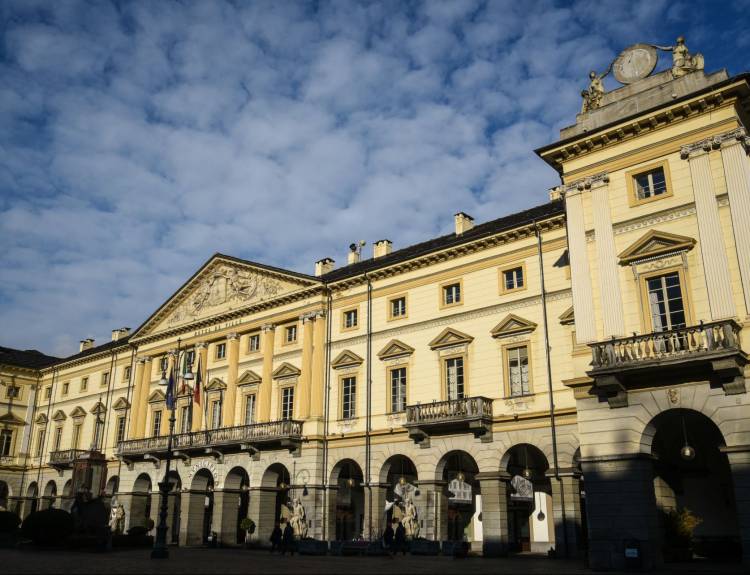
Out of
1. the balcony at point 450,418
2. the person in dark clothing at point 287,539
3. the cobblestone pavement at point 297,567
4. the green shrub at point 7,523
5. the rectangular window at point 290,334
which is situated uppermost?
the rectangular window at point 290,334

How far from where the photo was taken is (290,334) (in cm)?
4478

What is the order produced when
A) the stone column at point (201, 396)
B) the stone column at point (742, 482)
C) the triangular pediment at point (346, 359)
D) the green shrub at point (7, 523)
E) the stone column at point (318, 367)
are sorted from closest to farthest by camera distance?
the stone column at point (742, 482), the green shrub at point (7, 523), the triangular pediment at point (346, 359), the stone column at point (318, 367), the stone column at point (201, 396)

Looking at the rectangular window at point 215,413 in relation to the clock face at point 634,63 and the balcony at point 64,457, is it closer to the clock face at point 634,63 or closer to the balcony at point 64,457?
the balcony at point 64,457

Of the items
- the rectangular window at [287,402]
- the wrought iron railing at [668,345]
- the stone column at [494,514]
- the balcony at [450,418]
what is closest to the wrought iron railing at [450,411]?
the balcony at [450,418]

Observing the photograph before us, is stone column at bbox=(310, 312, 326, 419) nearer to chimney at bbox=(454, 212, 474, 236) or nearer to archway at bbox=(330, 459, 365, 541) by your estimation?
archway at bbox=(330, 459, 365, 541)

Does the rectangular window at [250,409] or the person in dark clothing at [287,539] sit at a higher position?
the rectangular window at [250,409]

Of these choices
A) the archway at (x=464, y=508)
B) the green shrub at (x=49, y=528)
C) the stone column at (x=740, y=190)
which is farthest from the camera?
the archway at (x=464, y=508)

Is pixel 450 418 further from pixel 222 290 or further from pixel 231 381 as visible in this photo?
pixel 222 290

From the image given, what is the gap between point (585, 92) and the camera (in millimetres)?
27656

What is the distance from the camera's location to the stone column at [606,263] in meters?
24.2

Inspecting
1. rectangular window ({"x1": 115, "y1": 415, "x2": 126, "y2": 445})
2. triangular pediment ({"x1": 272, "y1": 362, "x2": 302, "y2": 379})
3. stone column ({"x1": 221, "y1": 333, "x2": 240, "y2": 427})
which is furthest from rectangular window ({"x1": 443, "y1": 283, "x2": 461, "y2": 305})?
rectangular window ({"x1": 115, "y1": 415, "x2": 126, "y2": 445})

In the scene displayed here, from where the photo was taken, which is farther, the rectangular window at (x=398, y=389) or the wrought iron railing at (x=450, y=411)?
the rectangular window at (x=398, y=389)

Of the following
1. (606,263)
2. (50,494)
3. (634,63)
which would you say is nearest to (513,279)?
(606,263)

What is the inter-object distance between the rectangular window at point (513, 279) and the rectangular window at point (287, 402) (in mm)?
15415
